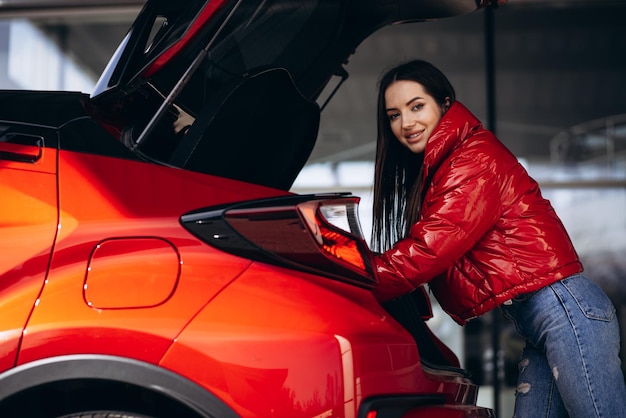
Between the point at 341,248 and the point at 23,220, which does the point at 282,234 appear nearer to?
the point at 341,248

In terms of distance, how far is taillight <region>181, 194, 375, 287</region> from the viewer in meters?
1.71

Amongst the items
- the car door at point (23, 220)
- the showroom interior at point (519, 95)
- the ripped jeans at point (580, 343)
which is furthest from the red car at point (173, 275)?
the showroom interior at point (519, 95)

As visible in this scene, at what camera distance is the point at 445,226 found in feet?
6.66

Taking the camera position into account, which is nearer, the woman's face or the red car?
the red car

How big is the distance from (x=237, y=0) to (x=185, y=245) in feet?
2.28

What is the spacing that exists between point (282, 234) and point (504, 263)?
737 millimetres

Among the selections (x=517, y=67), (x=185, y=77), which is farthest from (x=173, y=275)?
(x=517, y=67)

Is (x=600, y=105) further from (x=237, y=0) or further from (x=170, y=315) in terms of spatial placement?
(x=170, y=315)

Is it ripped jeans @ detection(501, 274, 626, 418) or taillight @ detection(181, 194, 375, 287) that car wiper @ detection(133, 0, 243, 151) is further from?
ripped jeans @ detection(501, 274, 626, 418)

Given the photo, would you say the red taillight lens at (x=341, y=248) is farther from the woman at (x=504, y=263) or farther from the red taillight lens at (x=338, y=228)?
the woman at (x=504, y=263)

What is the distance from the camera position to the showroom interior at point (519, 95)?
608 centimetres

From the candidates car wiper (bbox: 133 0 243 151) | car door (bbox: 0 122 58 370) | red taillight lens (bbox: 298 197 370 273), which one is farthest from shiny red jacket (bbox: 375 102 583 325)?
car door (bbox: 0 122 58 370)

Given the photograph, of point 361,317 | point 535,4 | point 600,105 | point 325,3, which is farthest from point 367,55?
point 361,317

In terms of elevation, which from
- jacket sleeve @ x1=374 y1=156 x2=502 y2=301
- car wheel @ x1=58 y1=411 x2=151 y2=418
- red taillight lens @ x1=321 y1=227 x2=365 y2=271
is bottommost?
car wheel @ x1=58 y1=411 x2=151 y2=418
